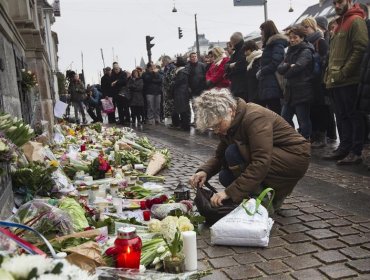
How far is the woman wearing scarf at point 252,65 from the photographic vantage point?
31.1 ft

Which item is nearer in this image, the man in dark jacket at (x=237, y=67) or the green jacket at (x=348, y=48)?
the green jacket at (x=348, y=48)

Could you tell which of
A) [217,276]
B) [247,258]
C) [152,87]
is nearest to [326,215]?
[247,258]

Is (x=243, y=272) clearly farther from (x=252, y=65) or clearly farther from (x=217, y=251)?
(x=252, y=65)

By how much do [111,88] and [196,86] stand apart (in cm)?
571

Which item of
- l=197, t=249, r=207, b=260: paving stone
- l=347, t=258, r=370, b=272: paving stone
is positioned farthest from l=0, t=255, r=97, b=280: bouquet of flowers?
l=347, t=258, r=370, b=272: paving stone

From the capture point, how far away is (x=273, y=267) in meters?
3.45

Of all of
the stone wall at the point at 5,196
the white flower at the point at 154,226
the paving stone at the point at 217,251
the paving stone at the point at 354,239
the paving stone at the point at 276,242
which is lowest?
the paving stone at the point at 354,239

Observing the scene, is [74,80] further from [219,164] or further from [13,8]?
[219,164]

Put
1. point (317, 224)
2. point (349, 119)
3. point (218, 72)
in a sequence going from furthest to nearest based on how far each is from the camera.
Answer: point (218, 72)
point (349, 119)
point (317, 224)

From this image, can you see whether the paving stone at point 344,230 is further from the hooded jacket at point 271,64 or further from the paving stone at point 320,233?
the hooded jacket at point 271,64

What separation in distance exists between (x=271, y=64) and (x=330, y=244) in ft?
17.0

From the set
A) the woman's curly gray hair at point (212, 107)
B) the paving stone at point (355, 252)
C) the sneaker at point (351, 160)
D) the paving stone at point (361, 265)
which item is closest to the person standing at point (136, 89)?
the sneaker at point (351, 160)

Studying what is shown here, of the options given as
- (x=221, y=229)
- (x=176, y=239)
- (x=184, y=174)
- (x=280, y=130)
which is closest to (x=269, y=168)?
(x=280, y=130)

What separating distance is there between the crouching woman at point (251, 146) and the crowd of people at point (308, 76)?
6.54 ft
